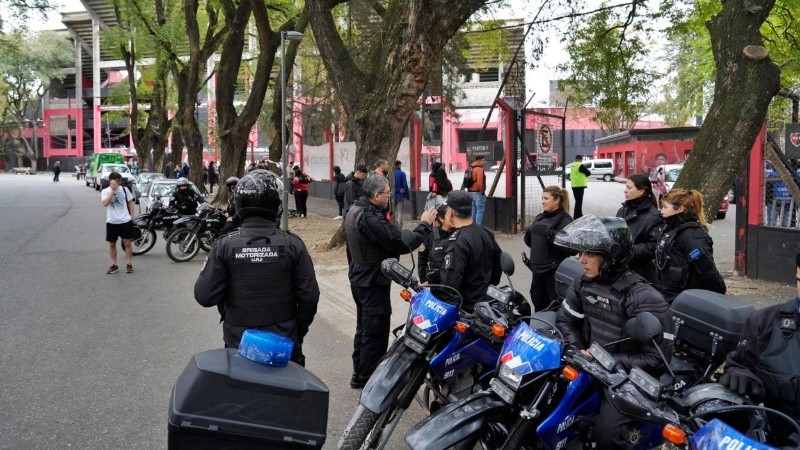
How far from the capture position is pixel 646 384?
2752 mm

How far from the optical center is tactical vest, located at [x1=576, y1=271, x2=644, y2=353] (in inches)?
151

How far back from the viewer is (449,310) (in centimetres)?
439

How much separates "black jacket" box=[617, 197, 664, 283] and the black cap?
58.0 inches

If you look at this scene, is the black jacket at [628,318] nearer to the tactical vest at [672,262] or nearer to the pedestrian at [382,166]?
the tactical vest at [672,262]

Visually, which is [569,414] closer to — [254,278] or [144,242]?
[254,278]

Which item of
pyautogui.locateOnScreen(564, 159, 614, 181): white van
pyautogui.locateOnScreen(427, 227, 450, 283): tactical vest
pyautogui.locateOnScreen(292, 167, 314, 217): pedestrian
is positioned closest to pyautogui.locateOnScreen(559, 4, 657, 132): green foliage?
pyautogui.locateOnScreen(292, 167, 314, 217): pedestrian

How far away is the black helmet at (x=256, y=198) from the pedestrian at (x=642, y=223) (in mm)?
3141

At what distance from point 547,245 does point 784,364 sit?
372cm

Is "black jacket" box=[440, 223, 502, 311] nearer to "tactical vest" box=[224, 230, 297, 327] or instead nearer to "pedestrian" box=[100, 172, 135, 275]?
"tactical vest" box=[224, 230, 297, 327]

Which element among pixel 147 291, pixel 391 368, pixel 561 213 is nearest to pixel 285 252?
pixel 391 368

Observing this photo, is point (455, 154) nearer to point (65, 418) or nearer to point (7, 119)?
point (65, 418)

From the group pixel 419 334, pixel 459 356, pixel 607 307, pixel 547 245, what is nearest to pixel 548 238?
pixel 547 245

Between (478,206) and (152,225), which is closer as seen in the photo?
(152,225)

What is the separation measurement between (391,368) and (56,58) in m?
84.7
